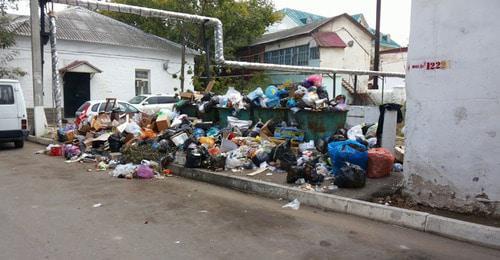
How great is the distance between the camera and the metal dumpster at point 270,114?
10461mm

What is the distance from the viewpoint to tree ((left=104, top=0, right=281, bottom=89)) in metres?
25.9

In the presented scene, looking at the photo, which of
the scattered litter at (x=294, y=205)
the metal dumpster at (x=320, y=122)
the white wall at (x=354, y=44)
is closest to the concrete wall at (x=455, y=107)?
the scattered litter at (x=294, y=205)

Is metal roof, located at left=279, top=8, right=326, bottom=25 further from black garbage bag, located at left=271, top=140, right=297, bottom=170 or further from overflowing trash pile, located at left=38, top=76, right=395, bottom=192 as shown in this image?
black garbage bag, located at left=271, top=140, right=297, bottom=170

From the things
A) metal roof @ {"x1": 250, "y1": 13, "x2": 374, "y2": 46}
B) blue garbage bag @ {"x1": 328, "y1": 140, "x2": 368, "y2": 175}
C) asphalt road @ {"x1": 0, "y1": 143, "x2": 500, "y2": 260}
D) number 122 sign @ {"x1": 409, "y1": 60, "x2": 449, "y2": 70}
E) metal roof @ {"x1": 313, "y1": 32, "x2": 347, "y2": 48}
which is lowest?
asphalt road @ {"x1": 0, "y1": 143, "x2": 500, "y2": 260}

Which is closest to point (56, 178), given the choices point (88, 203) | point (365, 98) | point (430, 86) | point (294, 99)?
point (88, 203)

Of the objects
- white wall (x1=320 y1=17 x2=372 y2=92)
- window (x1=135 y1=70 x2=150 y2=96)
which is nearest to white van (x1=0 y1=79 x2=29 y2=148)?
window (x1=135 y1=70 x2=150 y2=96)

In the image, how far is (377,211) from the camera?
5594 mm

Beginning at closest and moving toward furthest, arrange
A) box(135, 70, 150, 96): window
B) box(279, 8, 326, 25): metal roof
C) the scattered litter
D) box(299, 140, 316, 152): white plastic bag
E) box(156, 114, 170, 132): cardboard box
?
the scattered litter
box(299, 140, 316, 152): white plastic bag
box(156, 114, 170, 132): cardboard box
box(135, 70, 150, 96): window
box(279, 8, 326, 25): metal roof

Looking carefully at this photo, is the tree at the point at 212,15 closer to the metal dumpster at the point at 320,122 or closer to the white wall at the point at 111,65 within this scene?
the white wall at the point at 111,65

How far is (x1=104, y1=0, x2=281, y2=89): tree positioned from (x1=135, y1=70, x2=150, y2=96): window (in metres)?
2.96

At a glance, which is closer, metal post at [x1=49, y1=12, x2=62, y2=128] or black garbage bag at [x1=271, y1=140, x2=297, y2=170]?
black garbage bag at [x1=271, y1=140, x2=297, y2=170]

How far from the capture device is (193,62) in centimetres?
2691

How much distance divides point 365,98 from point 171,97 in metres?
12.5

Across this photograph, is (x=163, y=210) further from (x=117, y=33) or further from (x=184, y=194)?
(x=117, y=33)
